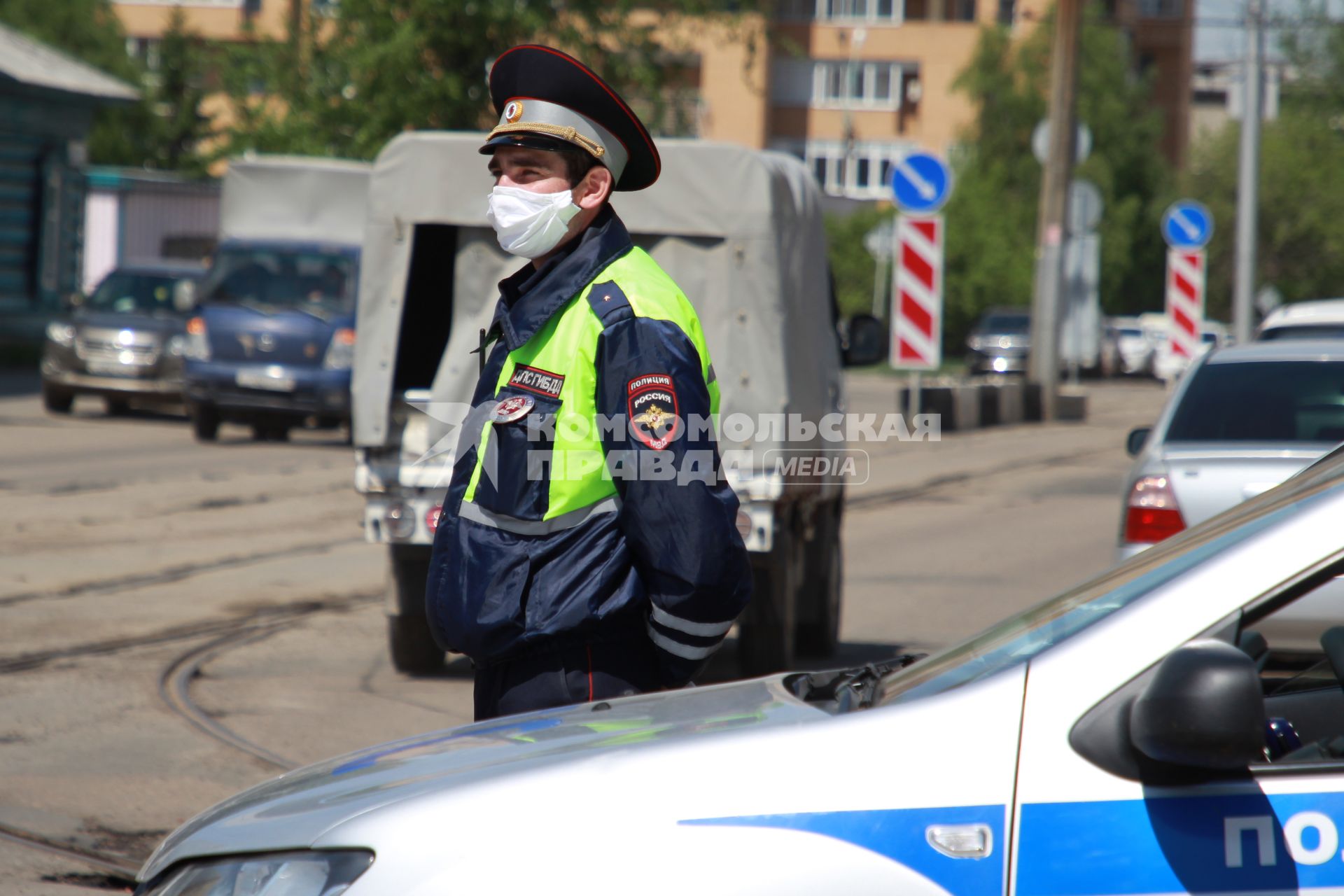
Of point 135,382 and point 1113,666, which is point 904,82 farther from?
point 1113,666

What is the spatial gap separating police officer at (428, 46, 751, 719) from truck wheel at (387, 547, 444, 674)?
437 cm

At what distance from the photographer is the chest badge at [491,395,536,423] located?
3.09 m

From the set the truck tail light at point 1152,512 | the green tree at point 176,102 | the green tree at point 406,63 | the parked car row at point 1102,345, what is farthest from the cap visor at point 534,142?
the green tree at point 176,102

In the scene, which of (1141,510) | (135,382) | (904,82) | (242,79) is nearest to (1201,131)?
(904,82)

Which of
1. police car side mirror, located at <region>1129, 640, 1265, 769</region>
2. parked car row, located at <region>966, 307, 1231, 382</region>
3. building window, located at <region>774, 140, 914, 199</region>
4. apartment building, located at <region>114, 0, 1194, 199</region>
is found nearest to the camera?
police car side mirror, located at <region>1129, 640, 1265, 769</region>

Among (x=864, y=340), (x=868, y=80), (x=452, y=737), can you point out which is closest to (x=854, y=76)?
(x=868, y=80)

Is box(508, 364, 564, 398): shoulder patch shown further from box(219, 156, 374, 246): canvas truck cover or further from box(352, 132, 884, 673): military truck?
box(219, 156, 374, 246): canvas truck cover

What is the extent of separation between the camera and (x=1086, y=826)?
7.61ft

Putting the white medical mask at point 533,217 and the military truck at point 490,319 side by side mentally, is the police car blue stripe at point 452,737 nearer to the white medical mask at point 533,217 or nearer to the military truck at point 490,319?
the white medical mask at point 533,217

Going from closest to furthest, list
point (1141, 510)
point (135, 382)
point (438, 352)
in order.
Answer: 1. point (1141, 510)
2. point (438, 352)
3. point (135, 382)

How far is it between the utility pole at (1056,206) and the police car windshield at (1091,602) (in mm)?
23117

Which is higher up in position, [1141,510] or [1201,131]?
[1201,131]

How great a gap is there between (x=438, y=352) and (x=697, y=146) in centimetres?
164

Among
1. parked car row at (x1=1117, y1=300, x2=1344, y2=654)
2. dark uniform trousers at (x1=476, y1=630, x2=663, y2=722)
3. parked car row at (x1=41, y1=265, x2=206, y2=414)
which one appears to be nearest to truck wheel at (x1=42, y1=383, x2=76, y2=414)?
parked car row at (x1=41, y1=265, x2=206, y2=414)
